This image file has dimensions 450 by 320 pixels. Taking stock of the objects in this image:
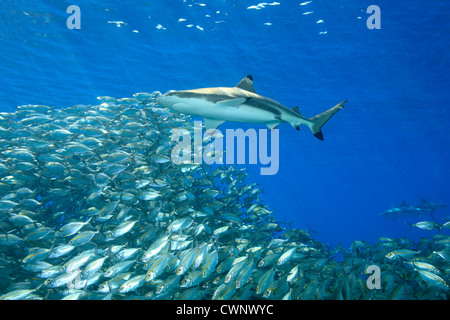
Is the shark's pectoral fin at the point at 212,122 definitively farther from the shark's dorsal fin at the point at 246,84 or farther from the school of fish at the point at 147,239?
the shark's dorsal fin at the point at 246,84

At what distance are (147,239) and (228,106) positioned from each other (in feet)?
10.8

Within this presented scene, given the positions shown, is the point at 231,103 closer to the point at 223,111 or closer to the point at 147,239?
the point at 223,111

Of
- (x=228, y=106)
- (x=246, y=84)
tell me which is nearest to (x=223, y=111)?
(x=228, y=106)

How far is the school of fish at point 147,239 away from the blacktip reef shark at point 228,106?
62.1 inches

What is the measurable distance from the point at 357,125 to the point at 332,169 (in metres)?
32.7

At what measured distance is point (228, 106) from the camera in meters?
5.32

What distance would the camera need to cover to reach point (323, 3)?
1320 cm

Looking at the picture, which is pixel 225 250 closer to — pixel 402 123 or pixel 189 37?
pixel 189 37

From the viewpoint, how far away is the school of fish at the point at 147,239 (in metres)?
3.91

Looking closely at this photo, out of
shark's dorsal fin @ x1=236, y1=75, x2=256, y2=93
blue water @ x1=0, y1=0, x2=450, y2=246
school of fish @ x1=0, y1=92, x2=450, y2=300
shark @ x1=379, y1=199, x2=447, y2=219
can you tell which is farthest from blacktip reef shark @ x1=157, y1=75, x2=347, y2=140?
shark @ x1=379, y1=199, x2=447, y2=219

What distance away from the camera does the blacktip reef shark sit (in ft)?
15.5

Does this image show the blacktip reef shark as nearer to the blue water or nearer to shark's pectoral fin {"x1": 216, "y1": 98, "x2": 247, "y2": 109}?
shark's pectoral fin {"x1": 216, "y1": 98, "x2": 247, "y2": 109}

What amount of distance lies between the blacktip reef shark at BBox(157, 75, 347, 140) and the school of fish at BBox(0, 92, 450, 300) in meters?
1.58
